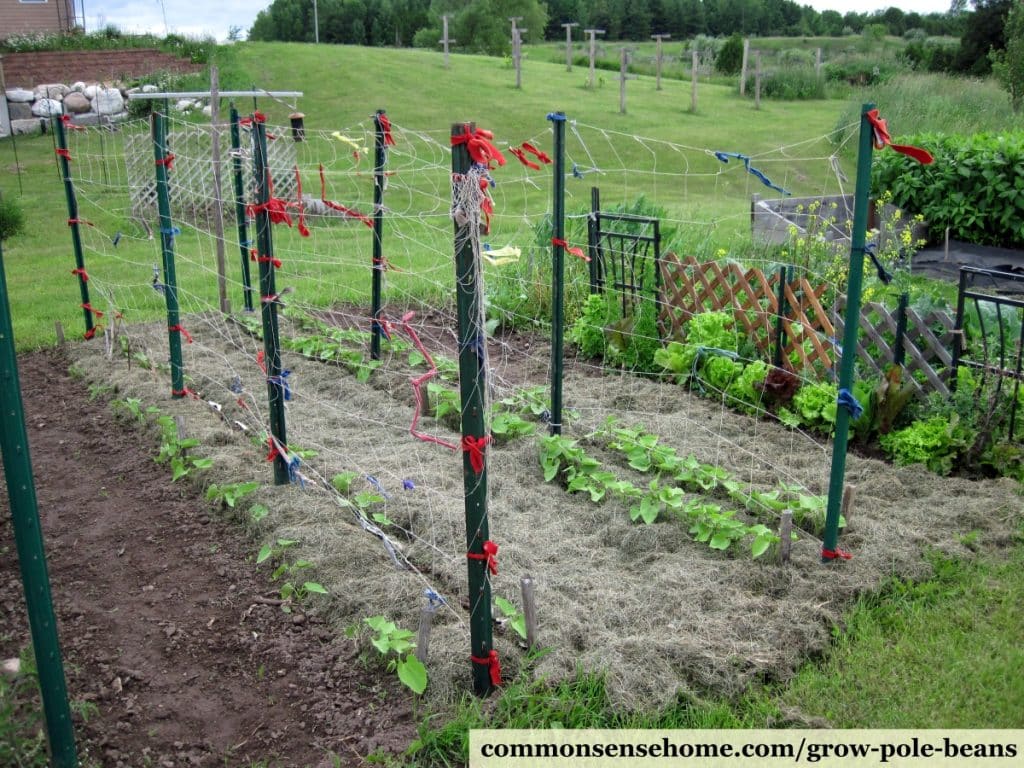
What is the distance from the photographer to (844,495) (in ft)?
14.4

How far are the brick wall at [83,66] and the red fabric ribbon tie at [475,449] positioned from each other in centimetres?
2245

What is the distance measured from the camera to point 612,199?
557 inches

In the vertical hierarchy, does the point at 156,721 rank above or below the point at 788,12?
below

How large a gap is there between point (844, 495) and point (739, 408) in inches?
65.3

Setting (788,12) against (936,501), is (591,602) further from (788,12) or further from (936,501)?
(788,12)

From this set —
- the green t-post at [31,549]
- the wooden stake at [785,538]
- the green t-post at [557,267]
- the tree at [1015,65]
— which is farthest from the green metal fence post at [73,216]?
the tree at [1015,65]

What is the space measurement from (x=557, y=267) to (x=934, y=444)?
2286mm

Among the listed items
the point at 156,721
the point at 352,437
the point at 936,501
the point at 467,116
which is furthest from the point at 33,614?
the point at 467,116

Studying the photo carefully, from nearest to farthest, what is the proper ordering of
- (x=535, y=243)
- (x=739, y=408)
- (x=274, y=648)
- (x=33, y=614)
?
1. (x=33, y=614)
2. (x=274, y=648)
3. (x=739, y=408)
4. (x=535, y=243)

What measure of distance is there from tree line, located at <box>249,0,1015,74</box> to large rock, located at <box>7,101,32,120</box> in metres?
21.4

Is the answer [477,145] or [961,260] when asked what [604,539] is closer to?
[477,145]

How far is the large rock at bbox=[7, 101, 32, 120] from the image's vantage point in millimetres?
20464

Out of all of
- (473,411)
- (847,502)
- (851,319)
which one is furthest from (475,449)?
(847,502)

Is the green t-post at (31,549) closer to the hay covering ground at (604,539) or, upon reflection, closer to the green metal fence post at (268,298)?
the hay covering ground at (604,539)
